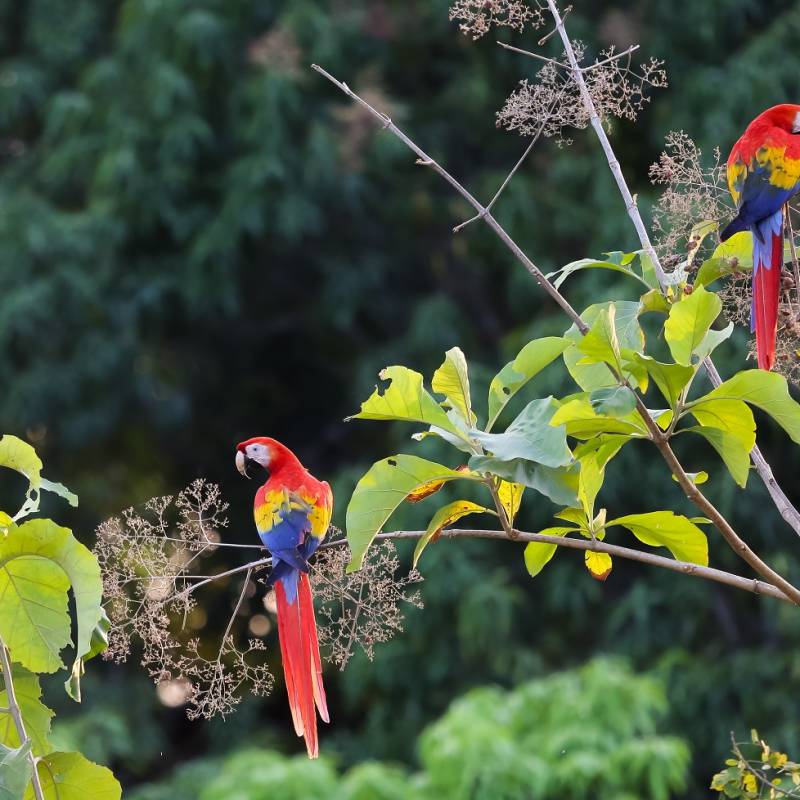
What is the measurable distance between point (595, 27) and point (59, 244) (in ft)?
6.36

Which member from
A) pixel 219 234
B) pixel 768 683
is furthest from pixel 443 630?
pixel 219 234

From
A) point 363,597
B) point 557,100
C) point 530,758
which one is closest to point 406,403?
point 363,597

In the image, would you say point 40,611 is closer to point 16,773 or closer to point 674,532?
point 16,773

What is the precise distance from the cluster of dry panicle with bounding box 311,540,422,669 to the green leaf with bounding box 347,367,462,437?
0.09 m

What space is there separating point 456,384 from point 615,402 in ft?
0.47

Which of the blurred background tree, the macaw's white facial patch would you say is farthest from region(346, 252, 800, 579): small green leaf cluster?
the blurred background tree

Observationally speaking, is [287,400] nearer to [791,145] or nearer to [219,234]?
[219,234]

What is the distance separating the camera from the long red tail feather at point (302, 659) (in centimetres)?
104

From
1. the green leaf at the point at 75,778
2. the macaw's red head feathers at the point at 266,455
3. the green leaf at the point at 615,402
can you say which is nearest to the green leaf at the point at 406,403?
the green leaf at the point at 615,402

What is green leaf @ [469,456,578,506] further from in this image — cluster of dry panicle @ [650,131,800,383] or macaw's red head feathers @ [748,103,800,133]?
macaw's red head feathers @ [748,103,800,133]

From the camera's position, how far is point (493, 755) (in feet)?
10.5

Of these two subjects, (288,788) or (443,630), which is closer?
(288,788)

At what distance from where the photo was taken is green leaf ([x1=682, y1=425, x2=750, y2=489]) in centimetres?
84

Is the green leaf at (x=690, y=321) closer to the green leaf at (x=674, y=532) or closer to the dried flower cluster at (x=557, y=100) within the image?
the green leaf at (x=674, y=532)
